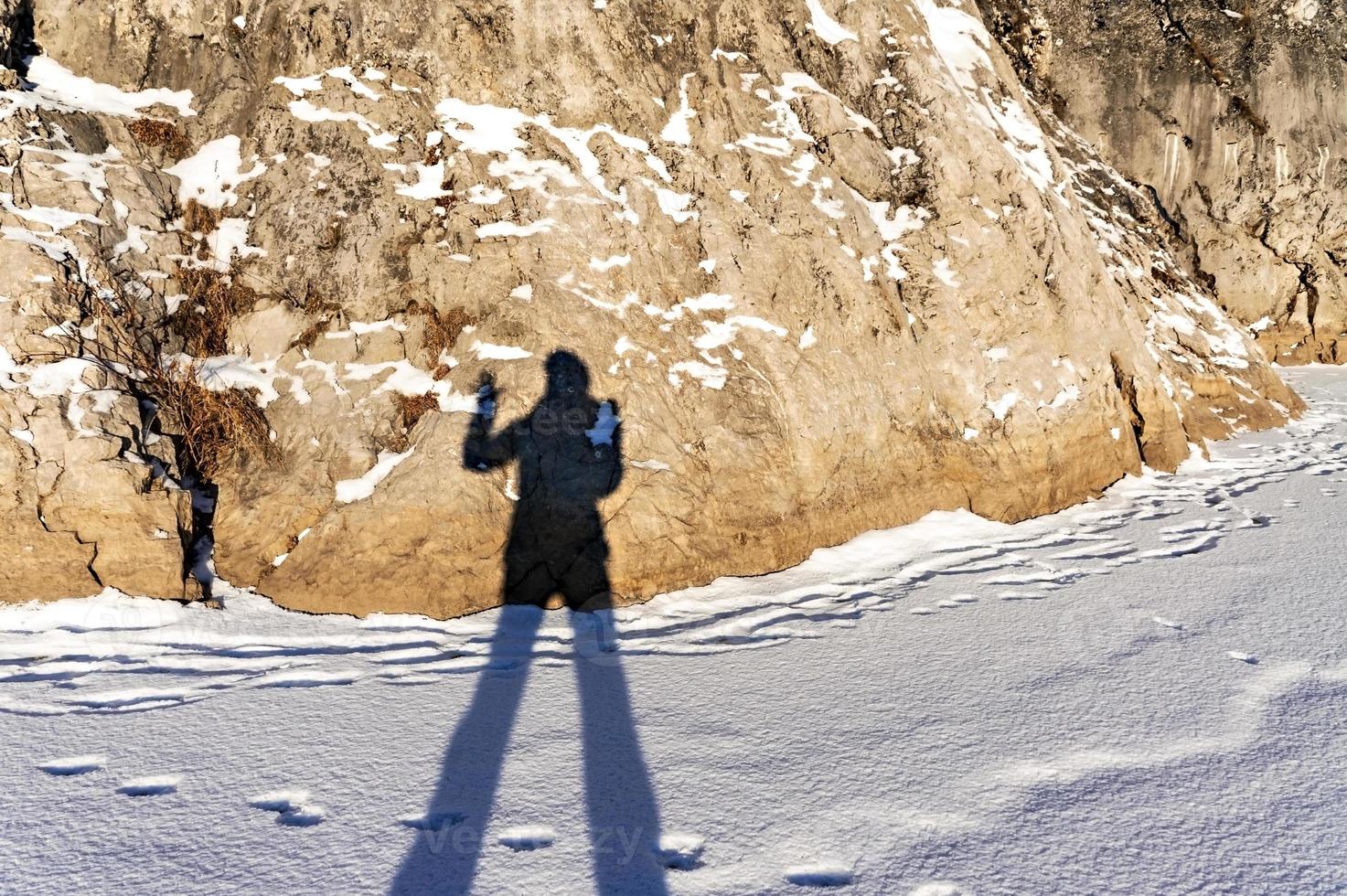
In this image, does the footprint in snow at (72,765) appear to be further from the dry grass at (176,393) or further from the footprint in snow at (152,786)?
the dry grass at (176,393)

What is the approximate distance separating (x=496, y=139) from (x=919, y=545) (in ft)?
19.3

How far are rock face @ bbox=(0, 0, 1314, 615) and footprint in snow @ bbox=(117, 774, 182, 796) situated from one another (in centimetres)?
212

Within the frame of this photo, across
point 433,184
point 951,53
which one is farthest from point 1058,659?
point 951,53

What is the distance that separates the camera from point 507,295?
6.44 meters

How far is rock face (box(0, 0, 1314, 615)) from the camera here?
211 inches

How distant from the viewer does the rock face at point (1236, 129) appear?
17.2m

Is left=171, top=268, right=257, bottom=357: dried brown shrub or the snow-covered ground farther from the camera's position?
left=171, top=268, right=257, bottom=357: dried brown shrub

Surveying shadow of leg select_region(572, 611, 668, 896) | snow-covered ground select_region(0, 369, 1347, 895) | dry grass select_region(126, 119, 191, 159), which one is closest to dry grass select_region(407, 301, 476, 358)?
snow-covered ground select_region(0, 369, 1347, 895)

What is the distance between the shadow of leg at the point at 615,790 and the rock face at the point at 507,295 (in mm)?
1582

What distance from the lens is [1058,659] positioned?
4117mm

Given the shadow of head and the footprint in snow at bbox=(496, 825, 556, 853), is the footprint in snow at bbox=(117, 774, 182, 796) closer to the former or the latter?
the footprint in snow at bbox=(496, 825, 556, 853)

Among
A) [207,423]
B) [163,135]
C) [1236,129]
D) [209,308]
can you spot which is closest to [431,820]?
[207,423]

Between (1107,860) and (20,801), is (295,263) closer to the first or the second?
(20,801)

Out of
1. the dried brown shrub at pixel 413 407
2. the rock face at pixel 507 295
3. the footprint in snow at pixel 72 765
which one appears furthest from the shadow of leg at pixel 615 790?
the dried brown shrub at pixel 413 407
